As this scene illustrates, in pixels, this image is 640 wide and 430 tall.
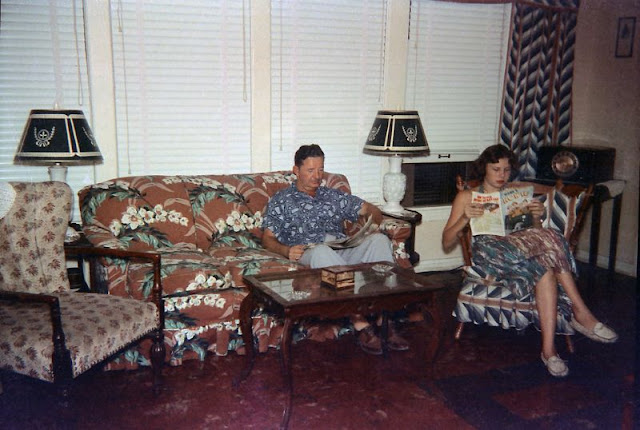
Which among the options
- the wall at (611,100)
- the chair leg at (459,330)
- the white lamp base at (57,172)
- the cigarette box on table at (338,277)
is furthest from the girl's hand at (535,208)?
the white lamp base at (57,172)

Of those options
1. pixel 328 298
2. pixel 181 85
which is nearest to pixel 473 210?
pixel 328 298

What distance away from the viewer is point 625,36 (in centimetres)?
456

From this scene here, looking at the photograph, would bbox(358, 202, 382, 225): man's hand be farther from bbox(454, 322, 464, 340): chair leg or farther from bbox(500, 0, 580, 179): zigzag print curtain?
bbox(500, 0, 580, 179): zigzag print curtain

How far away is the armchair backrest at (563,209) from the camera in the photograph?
330 centimetres

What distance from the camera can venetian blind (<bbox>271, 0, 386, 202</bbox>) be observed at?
4031mm

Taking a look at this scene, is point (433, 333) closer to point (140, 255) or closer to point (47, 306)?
point (140, 255)

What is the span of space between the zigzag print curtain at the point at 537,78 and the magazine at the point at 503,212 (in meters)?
1.71

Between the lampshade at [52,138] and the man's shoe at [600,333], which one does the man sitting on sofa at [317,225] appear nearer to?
the man's shoe at [600,333]

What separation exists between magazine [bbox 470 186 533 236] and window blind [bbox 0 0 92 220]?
244 centimetres

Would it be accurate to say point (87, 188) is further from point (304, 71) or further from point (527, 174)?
point (527, 174)

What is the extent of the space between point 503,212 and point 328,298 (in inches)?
51.6

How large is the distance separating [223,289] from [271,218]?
53 centimetres

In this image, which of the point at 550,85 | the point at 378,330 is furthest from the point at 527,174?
the point at 378,330

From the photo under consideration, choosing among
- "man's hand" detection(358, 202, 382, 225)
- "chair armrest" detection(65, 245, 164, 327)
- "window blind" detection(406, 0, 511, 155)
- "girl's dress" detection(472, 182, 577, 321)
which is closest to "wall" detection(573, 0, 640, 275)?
"window blind" detection(406, 0, 511, 155)
